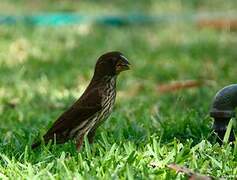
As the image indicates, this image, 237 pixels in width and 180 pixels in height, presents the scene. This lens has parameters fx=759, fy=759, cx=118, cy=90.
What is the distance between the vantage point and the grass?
4297mm

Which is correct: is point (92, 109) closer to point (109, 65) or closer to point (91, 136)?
point (91, 136)

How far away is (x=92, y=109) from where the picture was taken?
4781 millimetres

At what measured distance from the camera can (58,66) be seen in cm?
966

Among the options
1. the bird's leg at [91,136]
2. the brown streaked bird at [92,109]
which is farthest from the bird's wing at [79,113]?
the bird's leg at [91,136]

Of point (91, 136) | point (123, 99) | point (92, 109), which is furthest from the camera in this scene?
point (123, 99)

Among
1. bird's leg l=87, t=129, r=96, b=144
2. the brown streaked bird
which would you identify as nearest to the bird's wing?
the brown streaked bird

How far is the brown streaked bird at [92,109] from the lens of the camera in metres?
4.79

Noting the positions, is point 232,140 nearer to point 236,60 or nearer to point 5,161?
point 5,161

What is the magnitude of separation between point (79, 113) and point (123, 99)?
10.3 ft

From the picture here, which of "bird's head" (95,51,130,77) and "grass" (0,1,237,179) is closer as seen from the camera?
"grass" (0,1,237,179)

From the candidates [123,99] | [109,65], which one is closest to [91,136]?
[109,65]

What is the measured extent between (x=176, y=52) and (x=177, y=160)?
6.59 m

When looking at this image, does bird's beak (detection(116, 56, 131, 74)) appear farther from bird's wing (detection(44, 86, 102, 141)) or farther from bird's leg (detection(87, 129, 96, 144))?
bird's leg (detection(87, 129, 96, 144))

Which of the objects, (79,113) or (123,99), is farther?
(123,99)
